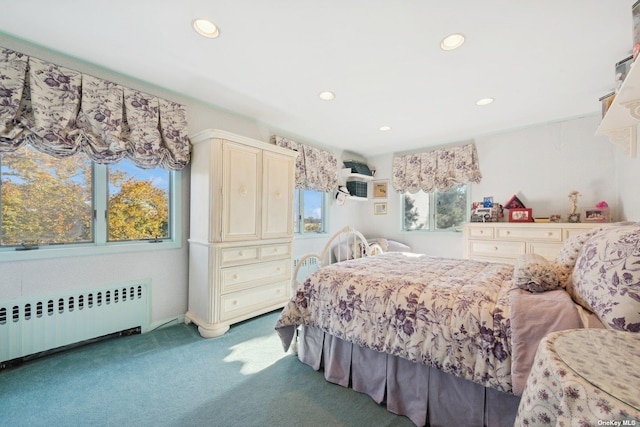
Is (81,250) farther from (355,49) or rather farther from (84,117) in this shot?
(355,49)

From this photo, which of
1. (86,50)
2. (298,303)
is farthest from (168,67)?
(298,303)

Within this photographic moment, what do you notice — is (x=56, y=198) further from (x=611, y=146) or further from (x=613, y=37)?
(x=611, y=146)

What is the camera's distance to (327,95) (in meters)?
2.56

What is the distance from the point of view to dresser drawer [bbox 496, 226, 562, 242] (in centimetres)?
285

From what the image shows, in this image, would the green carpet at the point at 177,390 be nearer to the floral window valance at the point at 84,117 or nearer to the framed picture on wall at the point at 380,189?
the floral window valance at the point at 84,117

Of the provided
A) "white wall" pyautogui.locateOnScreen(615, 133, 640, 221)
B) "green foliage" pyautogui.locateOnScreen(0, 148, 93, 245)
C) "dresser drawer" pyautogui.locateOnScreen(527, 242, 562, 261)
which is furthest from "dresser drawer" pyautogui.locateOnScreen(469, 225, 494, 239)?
"green foliage" pyautogui.locateOnScreen(0, 148, 93, 245)

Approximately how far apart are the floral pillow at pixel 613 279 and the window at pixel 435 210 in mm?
2867

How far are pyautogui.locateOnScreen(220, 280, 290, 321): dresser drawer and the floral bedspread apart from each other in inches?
32.4

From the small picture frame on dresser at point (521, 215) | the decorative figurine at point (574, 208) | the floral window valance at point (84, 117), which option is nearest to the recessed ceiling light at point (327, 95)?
the floral window valance at point (84, 117)

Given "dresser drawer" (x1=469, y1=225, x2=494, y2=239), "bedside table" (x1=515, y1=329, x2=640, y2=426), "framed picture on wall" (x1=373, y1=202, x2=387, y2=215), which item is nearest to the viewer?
"bedside table" (x1=515, y1=329, x2=640, y2=426)

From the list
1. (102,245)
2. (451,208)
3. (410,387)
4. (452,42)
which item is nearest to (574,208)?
(451,208)

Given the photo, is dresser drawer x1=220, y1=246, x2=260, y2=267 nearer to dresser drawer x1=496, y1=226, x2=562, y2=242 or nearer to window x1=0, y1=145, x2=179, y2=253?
window x1=0, y1=145, x2=179, y2=253

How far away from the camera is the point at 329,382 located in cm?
176

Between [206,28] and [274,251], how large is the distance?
2.07 metres
